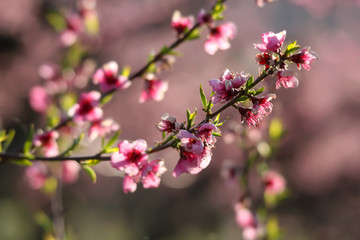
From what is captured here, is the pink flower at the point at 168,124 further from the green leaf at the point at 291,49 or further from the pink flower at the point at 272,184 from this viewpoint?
the pink flower at the point at 272,184

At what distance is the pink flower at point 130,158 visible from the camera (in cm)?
120

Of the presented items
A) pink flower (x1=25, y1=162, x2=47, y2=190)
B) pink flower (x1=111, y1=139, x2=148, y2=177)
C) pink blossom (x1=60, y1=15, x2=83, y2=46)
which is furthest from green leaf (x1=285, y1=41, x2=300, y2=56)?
pink flower (x1=25, y1=162, x2=47, y2=190)

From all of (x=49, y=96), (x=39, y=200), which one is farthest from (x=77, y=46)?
(x=39, y=200)

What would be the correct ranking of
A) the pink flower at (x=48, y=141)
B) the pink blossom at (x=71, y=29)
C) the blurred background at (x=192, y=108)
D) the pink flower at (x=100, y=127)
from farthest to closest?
the blurred background at (x=192, y=108), the pink blossom at (x=71, y=29), the pink flower at (x=100, y=127), the pink flower at (x=48, y=141)

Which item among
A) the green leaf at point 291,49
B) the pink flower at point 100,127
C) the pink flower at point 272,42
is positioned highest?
the pink flower at point 100,127

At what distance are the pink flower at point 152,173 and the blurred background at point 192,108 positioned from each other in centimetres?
326

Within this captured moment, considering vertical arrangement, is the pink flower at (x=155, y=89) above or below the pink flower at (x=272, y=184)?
above

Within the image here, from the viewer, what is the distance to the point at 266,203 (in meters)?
2.23

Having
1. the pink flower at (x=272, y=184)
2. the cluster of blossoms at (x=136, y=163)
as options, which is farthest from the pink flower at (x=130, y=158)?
the pink flower at (x=272, y=184)

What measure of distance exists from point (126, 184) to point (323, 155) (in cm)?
613

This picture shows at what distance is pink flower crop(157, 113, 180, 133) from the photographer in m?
1.07

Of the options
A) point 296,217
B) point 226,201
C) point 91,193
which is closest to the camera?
point 296,217

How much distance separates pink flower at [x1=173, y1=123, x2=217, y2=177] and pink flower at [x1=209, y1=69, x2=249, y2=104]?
88mm

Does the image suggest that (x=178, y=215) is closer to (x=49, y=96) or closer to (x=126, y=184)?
(x=49, y=96)
